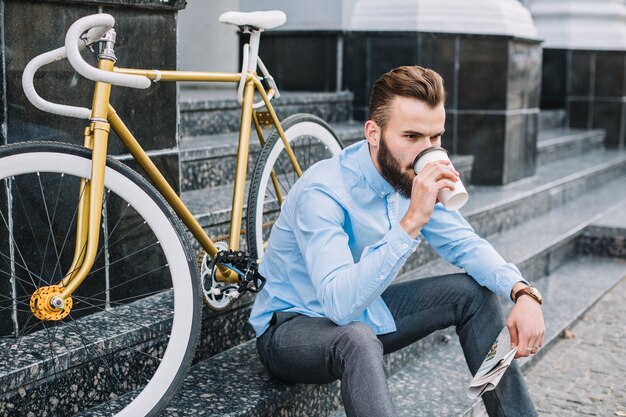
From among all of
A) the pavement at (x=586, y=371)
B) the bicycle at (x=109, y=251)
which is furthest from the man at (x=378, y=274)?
the pavement at (x=586, y=371)

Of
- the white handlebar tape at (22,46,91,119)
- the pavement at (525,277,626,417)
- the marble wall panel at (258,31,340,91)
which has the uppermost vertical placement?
the marble wall panel at (258,31,340,91)

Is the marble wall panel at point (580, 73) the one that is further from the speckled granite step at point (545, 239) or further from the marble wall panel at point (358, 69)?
the marble wall panel at point (358, 69)

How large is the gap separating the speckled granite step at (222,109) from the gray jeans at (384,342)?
206cm

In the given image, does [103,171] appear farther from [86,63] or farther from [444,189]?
[444,189]

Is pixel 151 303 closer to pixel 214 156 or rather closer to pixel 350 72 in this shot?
pixel 214 156

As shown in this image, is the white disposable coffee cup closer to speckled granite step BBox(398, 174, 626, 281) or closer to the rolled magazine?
the rolled magazine

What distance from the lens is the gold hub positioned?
224 cm

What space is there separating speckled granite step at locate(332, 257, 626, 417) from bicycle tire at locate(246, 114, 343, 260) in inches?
31.5

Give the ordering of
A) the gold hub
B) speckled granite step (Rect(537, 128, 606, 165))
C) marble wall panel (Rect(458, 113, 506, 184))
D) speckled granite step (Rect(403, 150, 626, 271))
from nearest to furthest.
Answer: the gold hub < speckled granite step (Rect(403, 150, 626, 271)) < marble wall panel (Rect(458, 113, 506, 184)) < speckled granite step (Rect(537, 128, 606, 165))

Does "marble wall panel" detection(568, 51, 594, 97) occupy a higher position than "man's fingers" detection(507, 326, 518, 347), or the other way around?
"marble wall panel" detection(568, 51, 594, 97)

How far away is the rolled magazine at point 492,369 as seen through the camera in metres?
2.51

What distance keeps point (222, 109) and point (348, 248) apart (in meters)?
2.63

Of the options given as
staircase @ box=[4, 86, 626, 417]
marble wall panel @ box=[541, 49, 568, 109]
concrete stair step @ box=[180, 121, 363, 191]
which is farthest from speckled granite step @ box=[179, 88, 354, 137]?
marble wall panel @ box=[541, 49, 568, 109]

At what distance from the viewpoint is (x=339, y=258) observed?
8.37 ft
